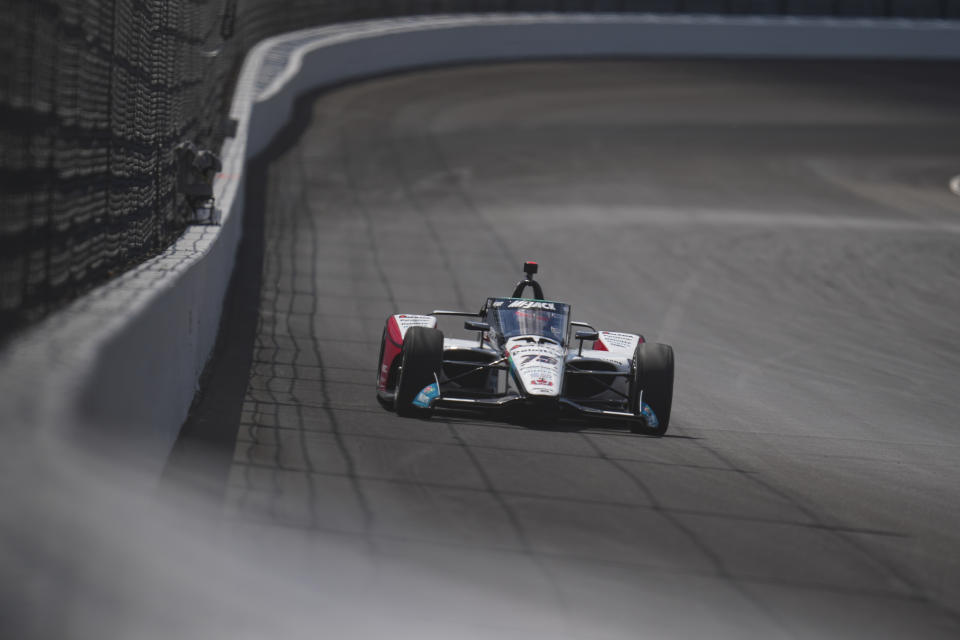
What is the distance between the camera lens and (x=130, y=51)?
7.56 m

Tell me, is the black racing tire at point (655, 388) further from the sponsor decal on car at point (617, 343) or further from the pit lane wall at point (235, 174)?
the pit lane wall at point (235, 174)

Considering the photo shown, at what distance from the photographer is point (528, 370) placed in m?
8.22

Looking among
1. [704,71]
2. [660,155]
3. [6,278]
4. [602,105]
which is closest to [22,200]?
[6,278]

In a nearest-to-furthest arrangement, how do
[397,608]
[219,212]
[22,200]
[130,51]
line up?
1. [397,608]
2. [22,200]
3. [130,51]
4. [219,212]

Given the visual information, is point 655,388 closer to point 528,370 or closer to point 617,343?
point 528,370

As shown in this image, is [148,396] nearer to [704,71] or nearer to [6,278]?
[6,278]

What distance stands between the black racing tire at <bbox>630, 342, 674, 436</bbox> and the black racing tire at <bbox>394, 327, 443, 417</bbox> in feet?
4.32

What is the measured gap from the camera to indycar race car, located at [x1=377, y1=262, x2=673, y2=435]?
8180mm

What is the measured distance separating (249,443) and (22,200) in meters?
2.47

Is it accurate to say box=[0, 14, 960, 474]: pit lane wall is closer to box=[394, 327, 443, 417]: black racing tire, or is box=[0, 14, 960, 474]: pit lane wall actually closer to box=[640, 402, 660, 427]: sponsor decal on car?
box=[394, 327, 443, 417]: black racing tire

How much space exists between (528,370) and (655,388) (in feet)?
2.81

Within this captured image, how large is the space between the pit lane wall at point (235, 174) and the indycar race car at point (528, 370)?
141 cm

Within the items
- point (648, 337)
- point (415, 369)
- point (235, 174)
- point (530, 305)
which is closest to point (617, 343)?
point (530, 305)

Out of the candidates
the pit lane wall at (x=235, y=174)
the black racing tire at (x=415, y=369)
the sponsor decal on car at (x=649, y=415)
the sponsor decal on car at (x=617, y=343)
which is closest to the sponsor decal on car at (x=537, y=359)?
the black racing tire at (x=415, y=369)
